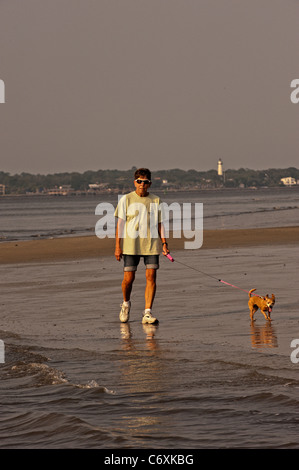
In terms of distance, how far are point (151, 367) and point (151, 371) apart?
0.14 meters

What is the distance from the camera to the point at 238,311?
972 centimetres

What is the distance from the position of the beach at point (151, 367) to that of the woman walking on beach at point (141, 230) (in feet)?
1.34

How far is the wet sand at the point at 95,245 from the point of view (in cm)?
2002

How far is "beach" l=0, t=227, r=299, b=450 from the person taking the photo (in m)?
5.20

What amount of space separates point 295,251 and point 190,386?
1201 centimetres

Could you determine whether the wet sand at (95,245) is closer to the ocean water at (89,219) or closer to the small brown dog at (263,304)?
the ocean water at (89,219)

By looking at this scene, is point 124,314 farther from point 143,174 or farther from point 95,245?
point 95,245

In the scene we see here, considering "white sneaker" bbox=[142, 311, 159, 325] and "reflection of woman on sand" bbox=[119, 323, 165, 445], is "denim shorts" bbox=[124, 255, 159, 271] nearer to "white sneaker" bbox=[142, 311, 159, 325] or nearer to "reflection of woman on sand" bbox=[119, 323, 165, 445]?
"white sneaker" bbox=[142, 311, 159, 325]

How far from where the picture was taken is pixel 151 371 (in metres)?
6.72

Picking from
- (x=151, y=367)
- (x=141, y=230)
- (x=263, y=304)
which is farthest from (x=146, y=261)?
(x=151, y=367)

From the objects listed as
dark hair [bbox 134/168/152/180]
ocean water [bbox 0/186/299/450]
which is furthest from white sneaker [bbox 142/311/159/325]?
dark hair [bbox 134/168/152/180]

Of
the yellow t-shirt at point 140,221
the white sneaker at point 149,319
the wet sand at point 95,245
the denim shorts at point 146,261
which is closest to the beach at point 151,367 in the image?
the white sneaker at point 149,319

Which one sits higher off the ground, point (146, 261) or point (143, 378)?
point (146, 261)
